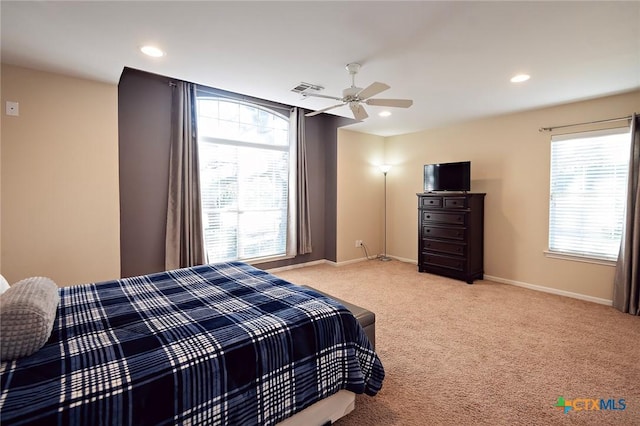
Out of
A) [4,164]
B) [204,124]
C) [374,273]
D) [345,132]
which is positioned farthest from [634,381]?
[4,164]

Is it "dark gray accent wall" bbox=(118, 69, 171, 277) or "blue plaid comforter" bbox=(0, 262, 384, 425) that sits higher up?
"dark gray accent wall" bbox=(118, 69, 171, 277)

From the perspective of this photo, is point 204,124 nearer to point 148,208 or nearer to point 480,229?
point 148,208

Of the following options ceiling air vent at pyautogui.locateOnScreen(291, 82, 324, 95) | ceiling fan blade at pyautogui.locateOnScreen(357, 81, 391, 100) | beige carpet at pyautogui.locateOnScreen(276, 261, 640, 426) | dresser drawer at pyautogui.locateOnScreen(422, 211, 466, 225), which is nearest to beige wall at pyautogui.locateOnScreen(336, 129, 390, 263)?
dresser drawer at pyautogui.locateOnScreen(422, 211, 466, 225)

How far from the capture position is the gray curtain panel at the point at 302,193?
16.3ft

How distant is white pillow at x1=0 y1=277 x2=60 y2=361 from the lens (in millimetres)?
1136

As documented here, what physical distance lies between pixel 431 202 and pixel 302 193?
2.14 meters

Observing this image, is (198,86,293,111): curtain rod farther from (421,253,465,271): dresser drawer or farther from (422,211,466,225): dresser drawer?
(421,253,465,271): dresser drawer

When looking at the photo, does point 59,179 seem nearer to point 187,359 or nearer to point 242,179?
point 242,179

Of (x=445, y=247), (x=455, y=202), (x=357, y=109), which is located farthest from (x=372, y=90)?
(x=445, y=247)

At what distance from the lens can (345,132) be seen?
17.8 feet

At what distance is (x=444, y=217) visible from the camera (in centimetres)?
462

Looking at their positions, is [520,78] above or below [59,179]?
above

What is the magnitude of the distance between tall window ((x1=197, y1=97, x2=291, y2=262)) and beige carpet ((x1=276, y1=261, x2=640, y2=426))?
58.8 inches

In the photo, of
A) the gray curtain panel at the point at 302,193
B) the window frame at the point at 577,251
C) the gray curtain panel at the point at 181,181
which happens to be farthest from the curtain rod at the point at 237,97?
the window frame at the point at 577,251
